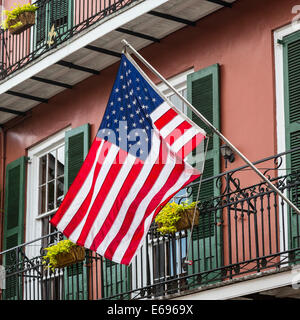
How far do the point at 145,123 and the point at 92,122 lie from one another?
13.8 feet

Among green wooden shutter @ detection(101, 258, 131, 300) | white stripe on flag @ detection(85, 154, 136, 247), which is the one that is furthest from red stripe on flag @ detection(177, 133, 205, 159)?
green wooden shutter @ detection(101, 258, 131, 300)

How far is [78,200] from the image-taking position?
34.7 ft

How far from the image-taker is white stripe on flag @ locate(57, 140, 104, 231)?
34.7 feet

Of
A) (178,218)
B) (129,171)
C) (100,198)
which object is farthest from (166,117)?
(178,218)

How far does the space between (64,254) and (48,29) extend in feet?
12.4

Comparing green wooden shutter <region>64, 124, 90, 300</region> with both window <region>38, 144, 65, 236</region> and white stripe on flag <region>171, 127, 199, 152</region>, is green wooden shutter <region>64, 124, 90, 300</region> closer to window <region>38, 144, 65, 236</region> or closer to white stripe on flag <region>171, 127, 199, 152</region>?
window <region>38, 144, 65, 236</region>

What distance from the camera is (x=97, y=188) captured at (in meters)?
10.5

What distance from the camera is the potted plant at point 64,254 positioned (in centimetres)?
1295

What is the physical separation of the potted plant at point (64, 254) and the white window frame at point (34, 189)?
2057 mm

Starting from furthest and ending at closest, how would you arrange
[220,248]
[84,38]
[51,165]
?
[51,165] < [84,38] < [220,248]

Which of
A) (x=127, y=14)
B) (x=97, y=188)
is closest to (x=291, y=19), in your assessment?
(x=127, y=14)

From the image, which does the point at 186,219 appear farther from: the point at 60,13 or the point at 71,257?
the point at 60,13

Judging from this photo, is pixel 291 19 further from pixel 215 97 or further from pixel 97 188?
pixel 97 188
